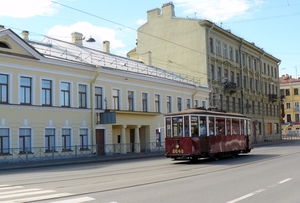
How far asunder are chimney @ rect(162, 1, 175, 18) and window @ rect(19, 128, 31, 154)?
28.7 metres

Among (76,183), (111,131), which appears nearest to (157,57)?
(111,131)

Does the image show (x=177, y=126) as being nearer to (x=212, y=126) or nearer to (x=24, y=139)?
(x=212, y=126)

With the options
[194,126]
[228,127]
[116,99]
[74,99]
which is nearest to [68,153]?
[74,99]

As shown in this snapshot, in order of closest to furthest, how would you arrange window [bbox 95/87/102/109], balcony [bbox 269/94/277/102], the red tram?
the red tram
window [bbox 95/87/102/109]
balcony [bbox 269/94/277/102]

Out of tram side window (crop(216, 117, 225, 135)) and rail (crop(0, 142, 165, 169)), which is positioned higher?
tram side window (crop(216, 117, 225, 135))

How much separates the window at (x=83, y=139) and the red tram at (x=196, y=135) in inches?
343

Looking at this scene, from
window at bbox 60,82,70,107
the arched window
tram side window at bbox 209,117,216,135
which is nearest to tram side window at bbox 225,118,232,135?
tram side window at bbox 209,117,216,135

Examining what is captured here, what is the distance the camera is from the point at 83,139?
98.6ft

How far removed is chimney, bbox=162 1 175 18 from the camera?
50.0 m

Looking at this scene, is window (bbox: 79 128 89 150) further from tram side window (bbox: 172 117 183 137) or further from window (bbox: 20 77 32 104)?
tram side window (bbox: 172 117 183 137)

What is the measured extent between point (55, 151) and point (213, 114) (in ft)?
35.2

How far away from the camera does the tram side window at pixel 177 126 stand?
892 inches

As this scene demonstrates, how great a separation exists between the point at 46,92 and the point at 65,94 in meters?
1.67

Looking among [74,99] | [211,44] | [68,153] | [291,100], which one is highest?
[211,44]
